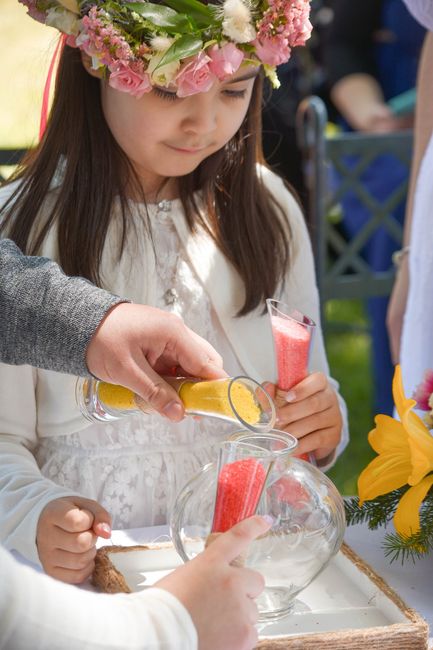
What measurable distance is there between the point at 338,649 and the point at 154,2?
2.82 feet

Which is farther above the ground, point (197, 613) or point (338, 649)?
point (197, 613)

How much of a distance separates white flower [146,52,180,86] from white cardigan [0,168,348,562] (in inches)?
10.2

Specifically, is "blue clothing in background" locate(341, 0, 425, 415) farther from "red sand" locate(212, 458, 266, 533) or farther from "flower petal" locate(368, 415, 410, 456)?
"red sand" locate(212, 458, 266, 533)

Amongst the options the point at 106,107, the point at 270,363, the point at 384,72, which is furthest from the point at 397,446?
the point at 384,72

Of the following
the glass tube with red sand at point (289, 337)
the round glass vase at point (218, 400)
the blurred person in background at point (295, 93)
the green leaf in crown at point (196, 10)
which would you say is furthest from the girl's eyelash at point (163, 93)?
the blurred person in background at point (295, 93)

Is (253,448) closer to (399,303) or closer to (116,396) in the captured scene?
(116,396)

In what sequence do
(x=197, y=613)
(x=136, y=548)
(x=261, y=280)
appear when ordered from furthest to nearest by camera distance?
(x=261, y=280) < (x=136, y=548) < (x=197, y=613)

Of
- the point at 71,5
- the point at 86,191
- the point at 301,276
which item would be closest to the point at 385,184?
the point at 301,276

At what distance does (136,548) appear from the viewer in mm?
1197

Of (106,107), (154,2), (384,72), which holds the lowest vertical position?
(384,72)

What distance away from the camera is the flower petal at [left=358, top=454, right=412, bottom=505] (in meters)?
1.20

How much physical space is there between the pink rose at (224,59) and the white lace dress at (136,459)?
13.7 inches

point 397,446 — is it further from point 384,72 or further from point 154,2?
point 384,72

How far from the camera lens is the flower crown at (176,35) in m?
1.34
